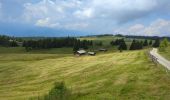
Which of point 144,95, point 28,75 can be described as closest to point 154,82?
point 144,95

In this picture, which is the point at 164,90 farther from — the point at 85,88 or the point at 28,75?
the point at 28,75

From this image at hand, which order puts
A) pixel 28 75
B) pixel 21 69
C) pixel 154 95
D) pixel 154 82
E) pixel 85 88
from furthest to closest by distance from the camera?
pixel 21 69 < pixel 28 75 < pixel 85 88 < pixel 154 82 < pixel 154 95

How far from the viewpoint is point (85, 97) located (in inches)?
1730

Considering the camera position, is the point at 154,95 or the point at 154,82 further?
the point at 154,82

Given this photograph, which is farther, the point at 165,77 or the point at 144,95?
the point at 165,77

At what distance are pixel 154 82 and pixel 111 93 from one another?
23.6 ft

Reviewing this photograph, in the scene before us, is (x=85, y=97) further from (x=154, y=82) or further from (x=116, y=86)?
(x=154, y=82)

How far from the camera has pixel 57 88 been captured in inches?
1652

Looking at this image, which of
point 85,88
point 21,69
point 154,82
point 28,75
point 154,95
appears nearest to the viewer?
point 154,95

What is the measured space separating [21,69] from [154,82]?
59.0 m

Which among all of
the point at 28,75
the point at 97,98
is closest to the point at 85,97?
the point at 97,98

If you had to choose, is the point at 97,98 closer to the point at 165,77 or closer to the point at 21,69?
the point at 165,77

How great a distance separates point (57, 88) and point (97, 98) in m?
5.01

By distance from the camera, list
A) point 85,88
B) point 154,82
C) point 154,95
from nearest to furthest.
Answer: point 154,95, point 154,82, point 85,88
